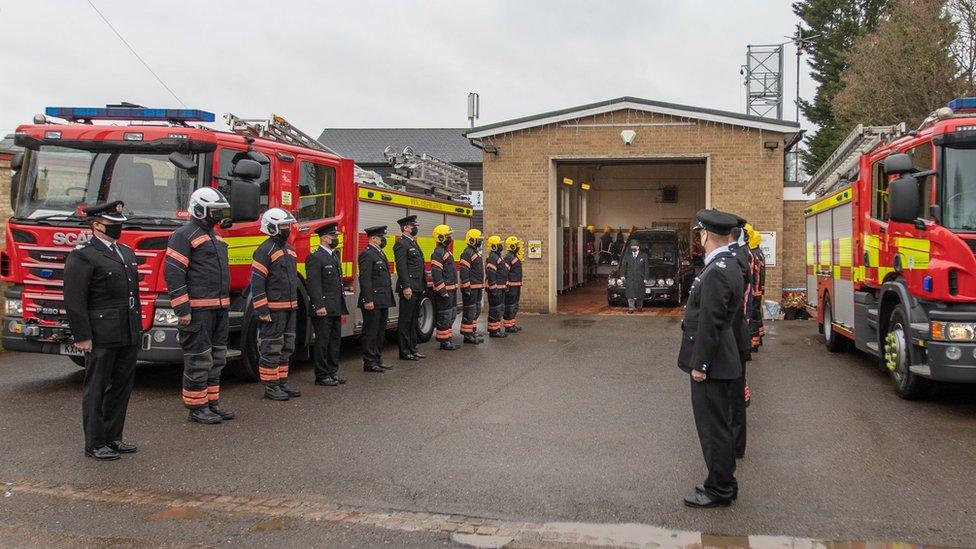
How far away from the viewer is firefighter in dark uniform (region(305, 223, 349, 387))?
9.27m

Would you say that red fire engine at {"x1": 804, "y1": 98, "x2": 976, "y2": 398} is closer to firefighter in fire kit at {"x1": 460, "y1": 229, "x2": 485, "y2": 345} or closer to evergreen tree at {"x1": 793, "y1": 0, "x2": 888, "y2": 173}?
firefighter in fire kit at {"x1": 460, "y1": 229, "x2": 485, "y2": 345}

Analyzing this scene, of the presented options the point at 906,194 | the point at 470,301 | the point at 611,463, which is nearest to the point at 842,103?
the point at 470,301

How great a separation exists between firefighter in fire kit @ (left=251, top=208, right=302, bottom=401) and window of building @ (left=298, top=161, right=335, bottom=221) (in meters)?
1.77

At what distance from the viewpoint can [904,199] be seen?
774cm

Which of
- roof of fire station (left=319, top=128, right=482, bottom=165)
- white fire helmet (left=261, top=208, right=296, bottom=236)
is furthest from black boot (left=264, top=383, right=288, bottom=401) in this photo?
roof of fire station (left=319, top=128, right=482, bottom=165)

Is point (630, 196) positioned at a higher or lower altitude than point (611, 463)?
higher

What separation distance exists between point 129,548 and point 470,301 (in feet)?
30.9

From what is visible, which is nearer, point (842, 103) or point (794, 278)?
point (794, 278)

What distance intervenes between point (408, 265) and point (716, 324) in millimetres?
7154

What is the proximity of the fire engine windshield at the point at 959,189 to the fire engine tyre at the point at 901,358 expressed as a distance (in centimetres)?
110

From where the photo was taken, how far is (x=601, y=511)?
5.13 metres

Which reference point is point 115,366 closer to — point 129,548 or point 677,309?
point 129,548

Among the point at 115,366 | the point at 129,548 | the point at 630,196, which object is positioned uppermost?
the point at 630,196

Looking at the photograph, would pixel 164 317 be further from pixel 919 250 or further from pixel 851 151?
pixel 851 151
